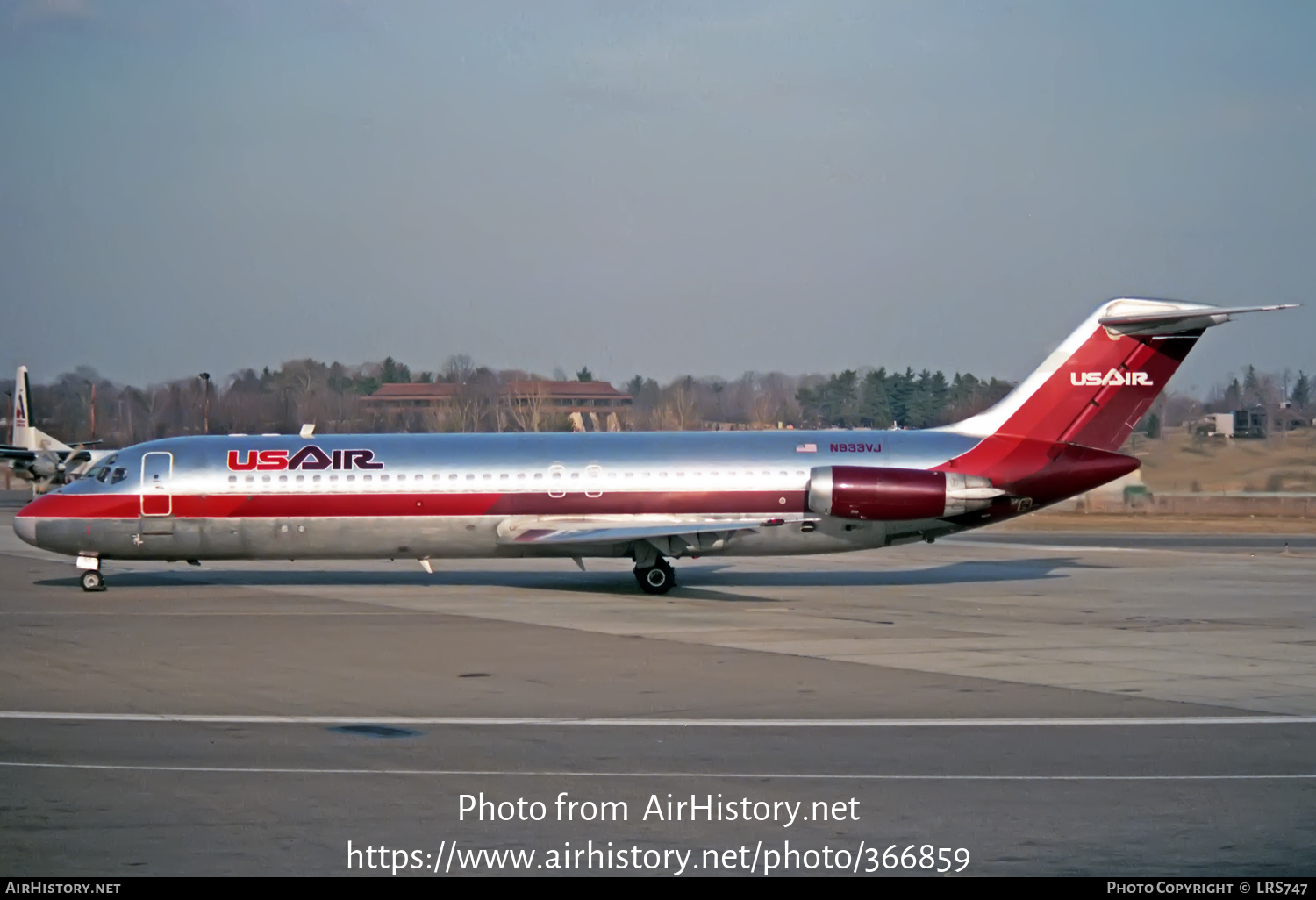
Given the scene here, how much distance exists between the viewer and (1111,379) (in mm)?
27281

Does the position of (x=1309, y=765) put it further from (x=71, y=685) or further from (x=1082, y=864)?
(x=71, y=685)

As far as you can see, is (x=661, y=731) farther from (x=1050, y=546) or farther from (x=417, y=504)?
(x=1050, y=546)

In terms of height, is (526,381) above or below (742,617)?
above

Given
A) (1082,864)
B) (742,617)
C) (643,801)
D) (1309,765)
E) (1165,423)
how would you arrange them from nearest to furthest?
1. (1082,864)
2. (643,801)
3. (1309,765)
4. (742,617)
5. (1165,423)

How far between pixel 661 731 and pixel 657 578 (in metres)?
13.8

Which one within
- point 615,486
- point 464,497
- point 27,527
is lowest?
point 27,527

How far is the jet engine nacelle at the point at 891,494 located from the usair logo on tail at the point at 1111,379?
322 cm

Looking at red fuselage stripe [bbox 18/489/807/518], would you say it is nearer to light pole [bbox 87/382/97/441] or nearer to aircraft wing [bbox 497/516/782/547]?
aircraft wing [bbox 497/516/782/547]

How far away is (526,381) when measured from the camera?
72438mm

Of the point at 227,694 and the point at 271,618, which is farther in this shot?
the point at 271,618

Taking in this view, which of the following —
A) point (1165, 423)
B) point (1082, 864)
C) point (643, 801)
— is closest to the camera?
point (1082, 864)

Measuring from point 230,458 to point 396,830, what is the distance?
2000 centimetres

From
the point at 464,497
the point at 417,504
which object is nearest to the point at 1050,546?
the point at 464,497

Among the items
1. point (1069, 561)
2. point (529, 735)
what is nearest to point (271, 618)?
point (529, 735)
